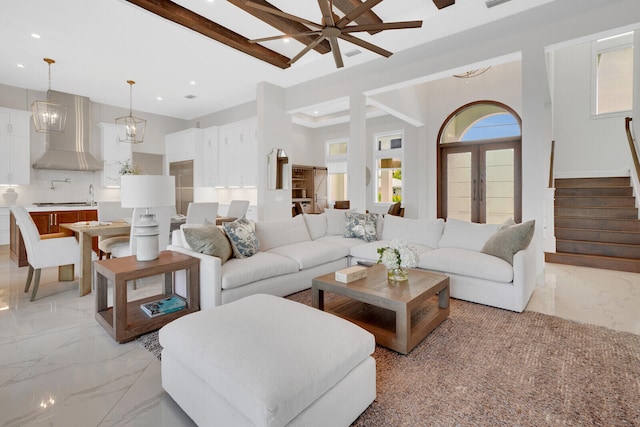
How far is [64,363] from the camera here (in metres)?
2.02

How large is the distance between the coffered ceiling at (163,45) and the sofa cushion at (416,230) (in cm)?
256

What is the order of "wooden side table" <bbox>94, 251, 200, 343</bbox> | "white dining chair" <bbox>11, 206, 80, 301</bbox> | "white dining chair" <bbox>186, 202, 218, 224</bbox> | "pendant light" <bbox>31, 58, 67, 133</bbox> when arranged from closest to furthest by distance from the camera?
"wooden side table" <bbox>94, 251, 200, 343</bbox>
"white dining chair" <bbox>11, 206, 80, 301</bbox>
"white dining chair" <bbox>186, 202, 218, 224</bbox>
"pendant light" <bbox>31, 58, 67, 133</bbox>

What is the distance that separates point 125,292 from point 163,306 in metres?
0.39

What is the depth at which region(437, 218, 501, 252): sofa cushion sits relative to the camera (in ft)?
11.6

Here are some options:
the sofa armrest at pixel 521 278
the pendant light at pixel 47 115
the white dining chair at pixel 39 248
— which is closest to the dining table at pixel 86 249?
the white dining chair at pixel 39 248

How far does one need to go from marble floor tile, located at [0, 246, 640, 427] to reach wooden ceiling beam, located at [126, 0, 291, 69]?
3235mm

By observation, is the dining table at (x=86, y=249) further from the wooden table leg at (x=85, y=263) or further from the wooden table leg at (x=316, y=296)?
the wooden table leg at (x=316, y=296)

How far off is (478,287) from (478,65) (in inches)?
118

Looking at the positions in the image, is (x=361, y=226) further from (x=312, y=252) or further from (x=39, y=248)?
(x=39, y=248)

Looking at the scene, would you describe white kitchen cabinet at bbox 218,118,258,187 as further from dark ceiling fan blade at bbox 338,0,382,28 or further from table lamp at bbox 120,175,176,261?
dark ceiling fan blade at bbox 338,0,382,28

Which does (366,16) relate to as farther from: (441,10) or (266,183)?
(266,183)

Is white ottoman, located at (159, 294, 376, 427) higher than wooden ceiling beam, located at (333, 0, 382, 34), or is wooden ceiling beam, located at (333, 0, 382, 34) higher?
wooden ceiling beam, located at (333, 0, 382, 34)

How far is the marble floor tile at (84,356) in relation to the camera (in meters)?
1.57

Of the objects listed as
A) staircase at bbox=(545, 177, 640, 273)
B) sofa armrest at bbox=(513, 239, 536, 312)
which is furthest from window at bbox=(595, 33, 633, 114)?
sofa armrest at bbox=(513, 239, 536, 312)
